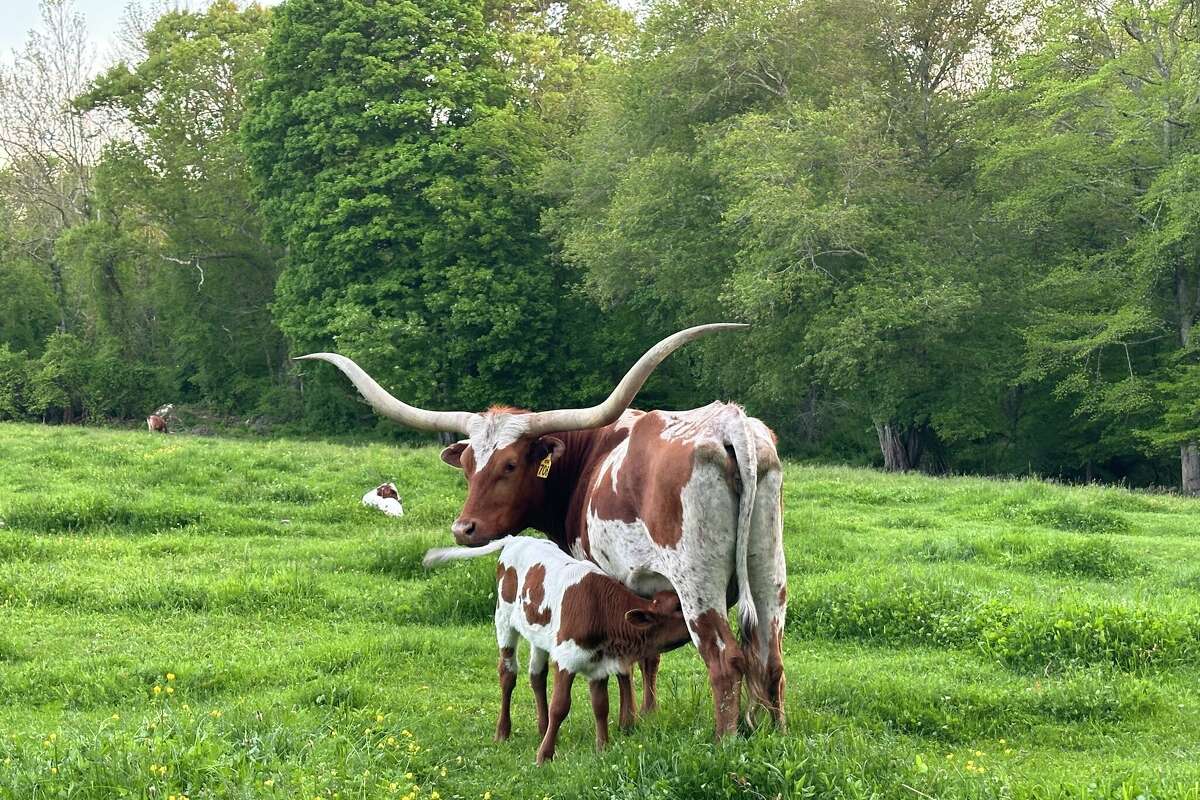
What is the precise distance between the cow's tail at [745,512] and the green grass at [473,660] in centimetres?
66

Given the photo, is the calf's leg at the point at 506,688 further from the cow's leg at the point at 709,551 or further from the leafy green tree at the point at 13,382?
the leafy green tree at the point at 13,382

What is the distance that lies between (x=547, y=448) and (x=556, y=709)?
1816 mm

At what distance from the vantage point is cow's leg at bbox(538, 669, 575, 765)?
6.29 m

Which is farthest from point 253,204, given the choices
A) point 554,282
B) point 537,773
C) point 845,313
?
point 537,773

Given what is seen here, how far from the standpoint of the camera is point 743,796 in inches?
204

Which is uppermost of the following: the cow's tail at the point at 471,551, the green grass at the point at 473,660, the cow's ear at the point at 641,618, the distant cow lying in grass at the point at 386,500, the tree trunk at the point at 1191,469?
the cow's tail at the point at 471,551

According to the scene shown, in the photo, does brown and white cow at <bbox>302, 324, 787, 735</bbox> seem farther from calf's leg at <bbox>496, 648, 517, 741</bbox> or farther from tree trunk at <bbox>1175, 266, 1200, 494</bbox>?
tree trunk at <bbox>1175, 266, 1200, 494</bbox>

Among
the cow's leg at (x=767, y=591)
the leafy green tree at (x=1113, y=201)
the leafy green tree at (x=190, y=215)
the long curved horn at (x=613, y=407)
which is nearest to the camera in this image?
the cow's leg at (x=767, y=591)

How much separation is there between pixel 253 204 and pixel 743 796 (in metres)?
38.6

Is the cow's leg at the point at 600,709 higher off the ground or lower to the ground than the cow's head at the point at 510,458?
lower

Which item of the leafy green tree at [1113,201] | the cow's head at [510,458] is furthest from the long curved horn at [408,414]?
the leafy green tree at [1113,201]

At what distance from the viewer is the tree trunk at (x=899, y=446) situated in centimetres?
3086

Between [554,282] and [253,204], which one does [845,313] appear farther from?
[253,204]

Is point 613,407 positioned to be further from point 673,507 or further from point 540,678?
point 540,678
